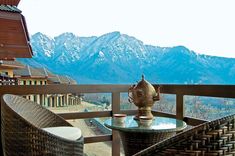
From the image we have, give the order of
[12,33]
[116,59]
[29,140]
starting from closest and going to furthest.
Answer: [29,140], [12,33], [116,59]

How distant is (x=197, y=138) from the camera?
2.77 feet

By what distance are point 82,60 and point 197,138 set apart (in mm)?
5089

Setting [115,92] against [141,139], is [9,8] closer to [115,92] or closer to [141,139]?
[115,92]

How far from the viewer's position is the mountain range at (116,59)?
4453mm

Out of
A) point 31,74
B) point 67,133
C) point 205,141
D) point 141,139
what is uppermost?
point 205,141

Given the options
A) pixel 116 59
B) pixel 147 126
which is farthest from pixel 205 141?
pixel 116 59

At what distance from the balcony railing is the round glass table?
46 centimetres

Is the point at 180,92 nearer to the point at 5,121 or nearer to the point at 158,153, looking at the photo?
the point at 5,121

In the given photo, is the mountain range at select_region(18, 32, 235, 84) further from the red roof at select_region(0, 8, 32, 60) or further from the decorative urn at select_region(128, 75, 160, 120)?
the decorative urn at select_region(128, 75, 160, 120)

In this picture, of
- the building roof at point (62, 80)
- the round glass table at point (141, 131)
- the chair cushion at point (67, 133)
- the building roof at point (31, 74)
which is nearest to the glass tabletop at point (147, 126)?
the round glass table at point (141, 131)

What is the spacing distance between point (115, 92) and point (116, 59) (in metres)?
2.24

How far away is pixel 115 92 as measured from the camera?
3582mm

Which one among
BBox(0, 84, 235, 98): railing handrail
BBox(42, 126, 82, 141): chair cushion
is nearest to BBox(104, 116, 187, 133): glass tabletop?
BBox(42, 126, 82, 141): chair cushion

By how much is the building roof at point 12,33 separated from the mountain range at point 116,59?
3.33 feet
